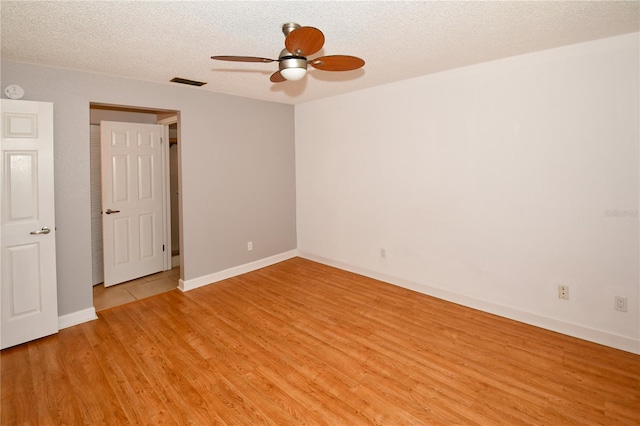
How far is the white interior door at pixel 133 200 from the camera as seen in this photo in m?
4.21

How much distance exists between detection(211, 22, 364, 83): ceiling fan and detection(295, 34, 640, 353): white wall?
1.78 metres

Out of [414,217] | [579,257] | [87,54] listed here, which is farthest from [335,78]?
[579,257]

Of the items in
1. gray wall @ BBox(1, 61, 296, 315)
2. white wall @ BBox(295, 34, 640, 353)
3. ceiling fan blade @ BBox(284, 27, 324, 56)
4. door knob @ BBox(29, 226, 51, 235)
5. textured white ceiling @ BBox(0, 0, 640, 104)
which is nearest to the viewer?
ceiling fan blade @ BBox(284, 27, 324, 56)

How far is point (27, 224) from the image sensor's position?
114 inches

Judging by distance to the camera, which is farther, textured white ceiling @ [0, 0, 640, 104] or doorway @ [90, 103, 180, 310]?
doorway @ [90, 103, 180, 310]

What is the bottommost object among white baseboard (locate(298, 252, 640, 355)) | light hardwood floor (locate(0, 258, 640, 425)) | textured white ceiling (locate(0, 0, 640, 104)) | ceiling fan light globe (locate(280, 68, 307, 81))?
light hardwood floor (locate(0, 258, 640, 425))

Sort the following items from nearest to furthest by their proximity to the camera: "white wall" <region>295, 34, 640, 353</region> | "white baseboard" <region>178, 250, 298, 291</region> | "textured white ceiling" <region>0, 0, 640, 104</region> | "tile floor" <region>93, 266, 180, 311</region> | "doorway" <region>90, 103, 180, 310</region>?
"textured white ceiling" <region>0, 0, 640, 104</region> → "white wall" <region>295, 34, 640, 353</region> → "tile floor" <region>93, 266, 180, 311</region> → "doorway" <region>90, 103, 180, 310</region> → "white baseboard" <region>178, 250, 298, 291</region>

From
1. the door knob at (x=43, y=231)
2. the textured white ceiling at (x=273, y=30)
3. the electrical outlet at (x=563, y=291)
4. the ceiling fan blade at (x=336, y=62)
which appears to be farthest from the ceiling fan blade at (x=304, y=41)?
the electrical outlet at (x=563, y=291)

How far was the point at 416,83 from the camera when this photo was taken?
3.79 m

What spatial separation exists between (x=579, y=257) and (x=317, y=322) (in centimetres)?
243

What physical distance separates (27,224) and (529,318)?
469 cm

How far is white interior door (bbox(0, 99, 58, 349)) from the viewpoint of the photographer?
2783 mm

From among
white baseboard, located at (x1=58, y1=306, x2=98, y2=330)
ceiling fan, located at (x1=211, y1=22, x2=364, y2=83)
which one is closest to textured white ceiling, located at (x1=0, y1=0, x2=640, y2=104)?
ceiling fan, located at (x1=211, y1=22, x2=364, y2=83)

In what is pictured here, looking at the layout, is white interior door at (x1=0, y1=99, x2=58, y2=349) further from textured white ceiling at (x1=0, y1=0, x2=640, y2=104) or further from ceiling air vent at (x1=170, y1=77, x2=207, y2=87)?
ceiling air vent at (x1=170, y1=77, x2=207, y2=87)
